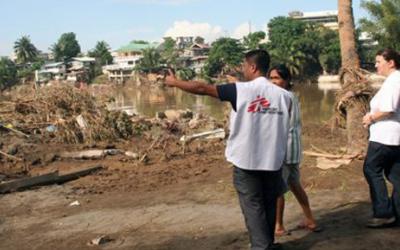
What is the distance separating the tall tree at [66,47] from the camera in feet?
326

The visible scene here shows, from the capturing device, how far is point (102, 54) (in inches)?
3789

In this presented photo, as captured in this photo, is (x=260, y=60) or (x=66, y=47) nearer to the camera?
(x=260, y=60)

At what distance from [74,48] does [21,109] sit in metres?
90.4

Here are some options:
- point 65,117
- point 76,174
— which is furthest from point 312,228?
point 65,117

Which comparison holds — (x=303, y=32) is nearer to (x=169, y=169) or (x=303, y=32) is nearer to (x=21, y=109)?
(x=21, y=109)

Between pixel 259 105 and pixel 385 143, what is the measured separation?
152cm

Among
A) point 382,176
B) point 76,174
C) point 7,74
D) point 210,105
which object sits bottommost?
point 210,105

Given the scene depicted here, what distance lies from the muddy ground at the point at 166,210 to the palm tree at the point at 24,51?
288ft

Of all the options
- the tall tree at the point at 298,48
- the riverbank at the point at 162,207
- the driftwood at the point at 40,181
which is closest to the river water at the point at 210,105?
the riverbank at the point at 162,207

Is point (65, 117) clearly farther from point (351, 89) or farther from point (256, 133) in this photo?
point (256, 133)

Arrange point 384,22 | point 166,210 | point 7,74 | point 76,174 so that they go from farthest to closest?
point 7,74 < point 384,22 < point 76,174 < point 166,210

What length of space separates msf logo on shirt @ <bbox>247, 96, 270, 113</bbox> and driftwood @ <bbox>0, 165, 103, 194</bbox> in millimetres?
6042

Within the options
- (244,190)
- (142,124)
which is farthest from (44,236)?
(142,124)

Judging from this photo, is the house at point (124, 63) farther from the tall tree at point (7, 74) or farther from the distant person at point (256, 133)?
the distant person at point (256, 133)
